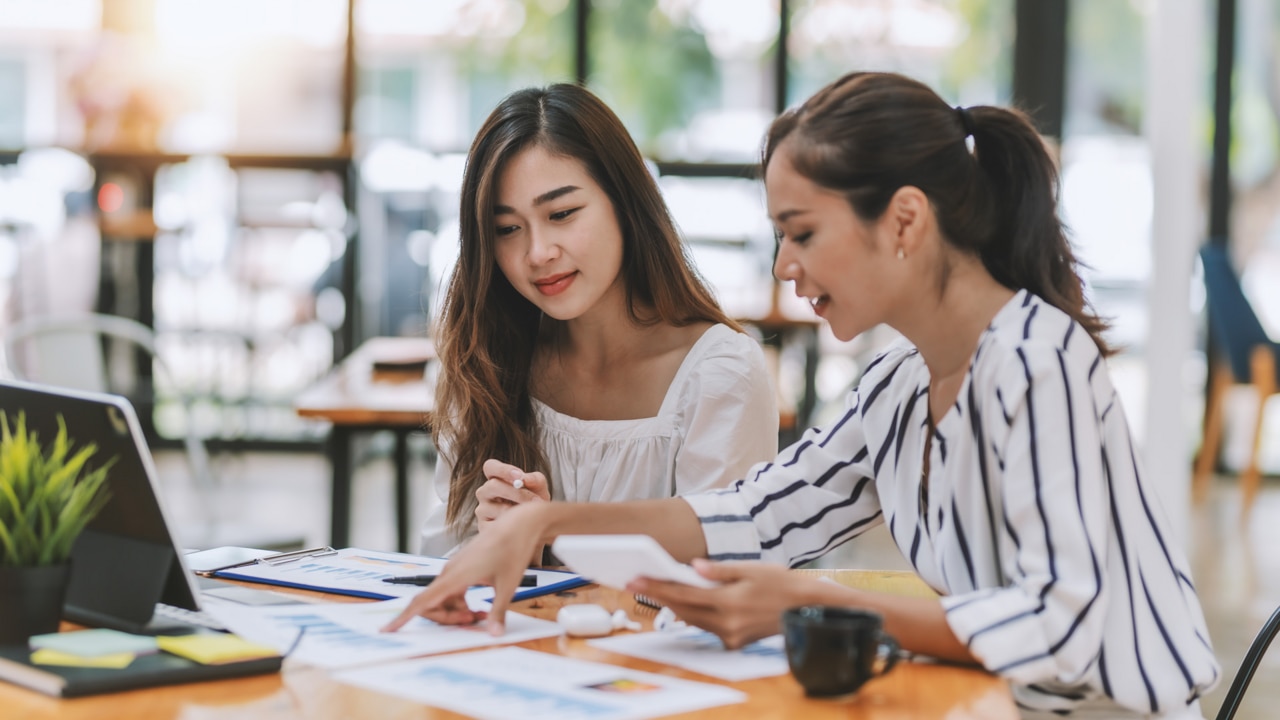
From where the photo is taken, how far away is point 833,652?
1.04 metres

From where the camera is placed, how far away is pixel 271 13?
7070 mm

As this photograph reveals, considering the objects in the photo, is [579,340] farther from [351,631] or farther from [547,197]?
[351,631]

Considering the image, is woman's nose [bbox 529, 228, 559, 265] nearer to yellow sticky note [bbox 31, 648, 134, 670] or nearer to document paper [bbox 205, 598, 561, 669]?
document paper [bbox 205, 598, 561, 669]

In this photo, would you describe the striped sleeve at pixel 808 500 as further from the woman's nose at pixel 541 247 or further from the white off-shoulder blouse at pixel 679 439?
the woman's nose at pixel 541 247

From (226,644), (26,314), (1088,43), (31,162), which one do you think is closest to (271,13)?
(31,162)

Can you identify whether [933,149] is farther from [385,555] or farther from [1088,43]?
[1088,43]

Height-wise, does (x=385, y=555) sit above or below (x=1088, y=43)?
below

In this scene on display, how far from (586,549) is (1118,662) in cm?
47

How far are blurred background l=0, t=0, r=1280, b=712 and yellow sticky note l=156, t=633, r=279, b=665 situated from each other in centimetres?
571

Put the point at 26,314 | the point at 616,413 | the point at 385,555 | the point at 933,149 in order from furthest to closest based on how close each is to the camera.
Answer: the point at 26,314 → the point at 616,413 → the point at 385,555 → the point at 933,149

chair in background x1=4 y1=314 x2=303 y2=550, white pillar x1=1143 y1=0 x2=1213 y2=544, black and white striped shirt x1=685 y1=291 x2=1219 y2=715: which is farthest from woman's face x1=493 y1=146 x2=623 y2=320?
white pillar x1=1143 y1=0 x2=1213 y2=544

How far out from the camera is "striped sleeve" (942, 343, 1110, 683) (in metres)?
1.14

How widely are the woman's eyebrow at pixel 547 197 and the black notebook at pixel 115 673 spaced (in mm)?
935

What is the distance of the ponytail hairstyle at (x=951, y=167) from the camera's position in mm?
1312
